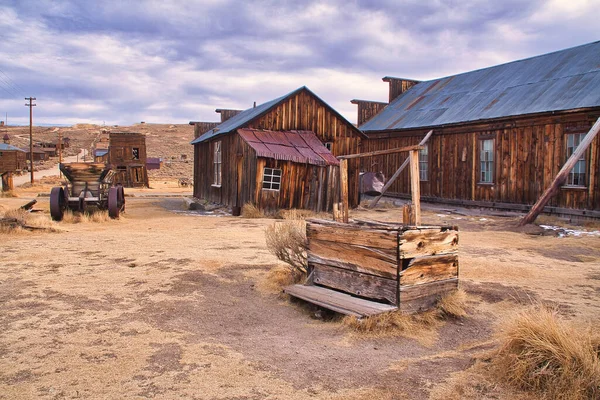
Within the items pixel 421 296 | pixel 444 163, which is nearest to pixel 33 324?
pixel 421 296

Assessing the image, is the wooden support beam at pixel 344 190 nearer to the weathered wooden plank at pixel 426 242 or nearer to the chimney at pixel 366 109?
the weathered wooden plank at pixel 426 242

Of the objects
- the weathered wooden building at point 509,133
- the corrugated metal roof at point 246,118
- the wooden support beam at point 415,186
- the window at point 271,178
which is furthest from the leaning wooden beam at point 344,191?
the corrugated metal roof at point 246,118

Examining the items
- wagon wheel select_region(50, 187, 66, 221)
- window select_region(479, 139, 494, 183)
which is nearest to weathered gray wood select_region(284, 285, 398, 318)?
wagon wheel select_region(50, 187, 66, 221)

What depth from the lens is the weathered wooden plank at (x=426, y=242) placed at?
521 centimetres

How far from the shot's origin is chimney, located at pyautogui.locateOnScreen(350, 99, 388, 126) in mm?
25703

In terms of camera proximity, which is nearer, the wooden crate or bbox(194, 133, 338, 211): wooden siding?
the wooden crate

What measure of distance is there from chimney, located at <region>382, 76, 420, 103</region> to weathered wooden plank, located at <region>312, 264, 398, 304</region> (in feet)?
71.4

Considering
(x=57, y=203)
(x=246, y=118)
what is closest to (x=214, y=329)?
(x=57, y=203)

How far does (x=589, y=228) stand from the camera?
1287 cm

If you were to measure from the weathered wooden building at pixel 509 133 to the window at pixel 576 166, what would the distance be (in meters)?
0.03

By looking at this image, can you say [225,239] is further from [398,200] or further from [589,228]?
[398,200]

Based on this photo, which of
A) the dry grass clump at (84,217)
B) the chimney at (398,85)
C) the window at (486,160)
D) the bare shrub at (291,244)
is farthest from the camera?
the chimney at (398,85)

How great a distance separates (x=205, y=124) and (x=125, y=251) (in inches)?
802

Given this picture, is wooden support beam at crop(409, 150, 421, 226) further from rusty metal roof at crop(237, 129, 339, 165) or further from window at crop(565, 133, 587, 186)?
window at crop(565, 133, 587, 186)
